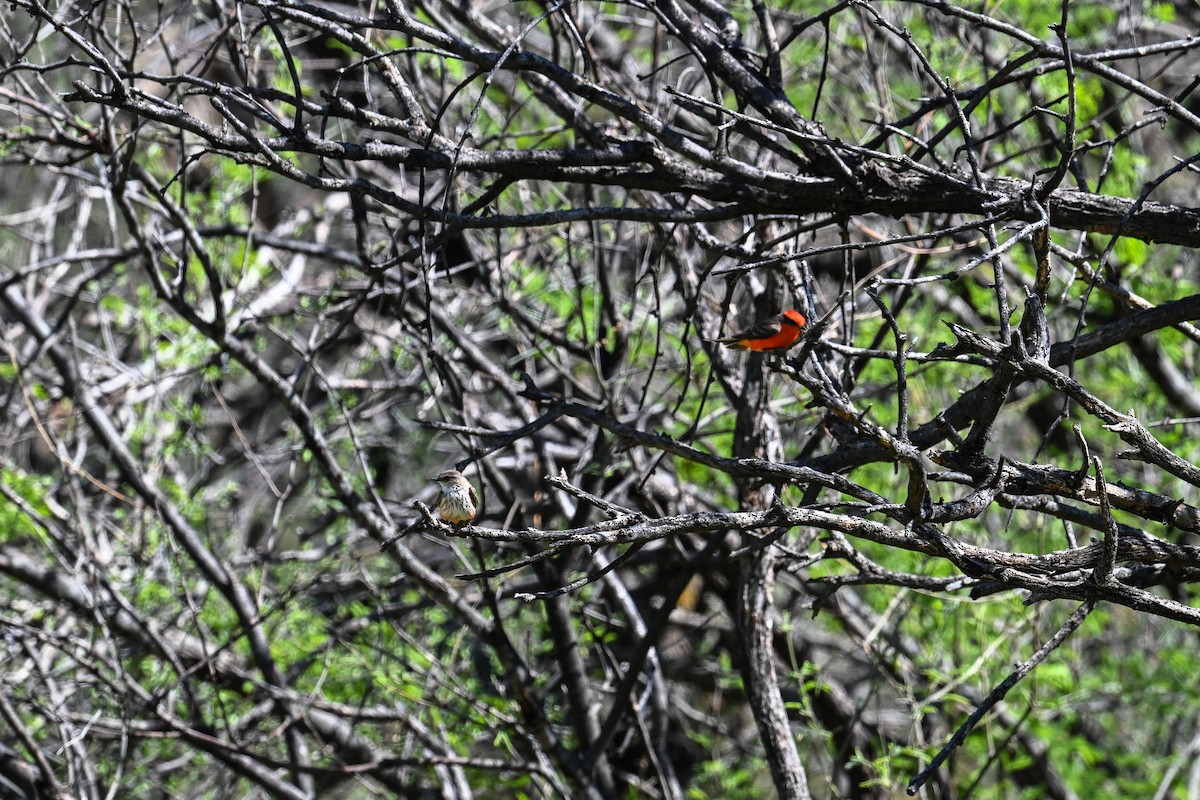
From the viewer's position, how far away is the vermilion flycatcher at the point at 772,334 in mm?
3809

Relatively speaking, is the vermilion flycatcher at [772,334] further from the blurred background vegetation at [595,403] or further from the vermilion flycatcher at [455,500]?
the vermilion flycatcher at [455,500]

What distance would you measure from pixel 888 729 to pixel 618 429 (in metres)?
5.40

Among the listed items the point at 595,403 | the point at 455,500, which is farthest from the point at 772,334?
the point at 595,403

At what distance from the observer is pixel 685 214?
3.13 meters

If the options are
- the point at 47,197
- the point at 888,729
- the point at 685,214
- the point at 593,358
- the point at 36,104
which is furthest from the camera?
the point at 47,197

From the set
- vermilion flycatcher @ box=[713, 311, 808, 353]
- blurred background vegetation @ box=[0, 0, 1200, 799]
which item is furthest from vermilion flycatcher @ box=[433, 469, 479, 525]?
vermilion flycatcher @ box=[713, 311, 808, 353]

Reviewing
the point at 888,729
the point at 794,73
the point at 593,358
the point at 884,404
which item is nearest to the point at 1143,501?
the point at 593,358

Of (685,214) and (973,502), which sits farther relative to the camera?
(685,214)

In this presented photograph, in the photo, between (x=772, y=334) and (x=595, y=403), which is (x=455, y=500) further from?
(x=595, y=403)

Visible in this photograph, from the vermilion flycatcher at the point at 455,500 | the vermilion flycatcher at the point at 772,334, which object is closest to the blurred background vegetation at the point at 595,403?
the vermilion flycatcher at the point at 772,334

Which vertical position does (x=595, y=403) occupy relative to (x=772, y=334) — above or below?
above

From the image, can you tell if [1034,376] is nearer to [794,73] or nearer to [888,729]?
[794,73]

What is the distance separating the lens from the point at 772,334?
3812mm

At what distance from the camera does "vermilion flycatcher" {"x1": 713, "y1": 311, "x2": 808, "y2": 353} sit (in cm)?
381
